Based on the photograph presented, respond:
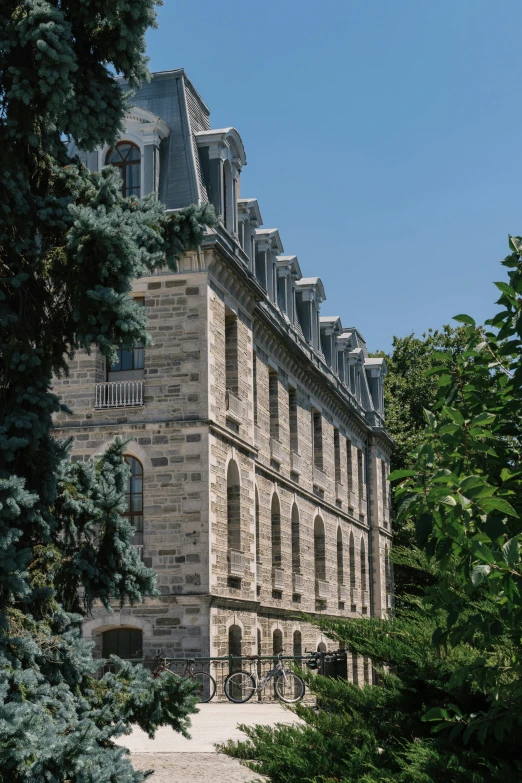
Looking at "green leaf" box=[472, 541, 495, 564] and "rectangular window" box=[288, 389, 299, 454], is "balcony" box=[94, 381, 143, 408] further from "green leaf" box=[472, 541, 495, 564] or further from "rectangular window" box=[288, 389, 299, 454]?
"green leaf" box=[472, 541, 495, 564]

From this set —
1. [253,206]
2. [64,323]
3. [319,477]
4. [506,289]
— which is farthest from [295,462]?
[506,289]

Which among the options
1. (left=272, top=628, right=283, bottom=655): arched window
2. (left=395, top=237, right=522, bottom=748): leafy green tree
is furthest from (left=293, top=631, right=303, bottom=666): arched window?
(left=395, top=237, right=522, bottom=748): leafy green tree

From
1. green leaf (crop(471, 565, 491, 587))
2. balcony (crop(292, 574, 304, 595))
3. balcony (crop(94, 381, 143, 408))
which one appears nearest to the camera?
green leaf (crop(471, 565, 491, 587))

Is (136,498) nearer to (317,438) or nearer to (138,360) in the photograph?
(138,360)

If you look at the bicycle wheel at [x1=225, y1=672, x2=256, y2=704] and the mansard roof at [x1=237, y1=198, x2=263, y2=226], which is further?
the mansard roof at [x1=237, y1=198, x2=263, y2=226]

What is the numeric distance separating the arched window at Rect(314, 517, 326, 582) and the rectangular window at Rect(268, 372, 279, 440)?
5.55 m

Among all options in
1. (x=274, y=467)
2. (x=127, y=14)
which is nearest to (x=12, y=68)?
(x=127, y=14)

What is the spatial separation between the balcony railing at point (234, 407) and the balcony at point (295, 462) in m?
5.65

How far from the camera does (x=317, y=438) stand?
32094 mm

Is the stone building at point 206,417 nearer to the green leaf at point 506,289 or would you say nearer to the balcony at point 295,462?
the balcony at point 295,462

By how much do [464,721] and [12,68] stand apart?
5826 millimetres

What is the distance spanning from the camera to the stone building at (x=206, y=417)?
20.1m

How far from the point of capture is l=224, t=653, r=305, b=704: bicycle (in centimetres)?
1853

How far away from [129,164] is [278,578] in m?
10.7
